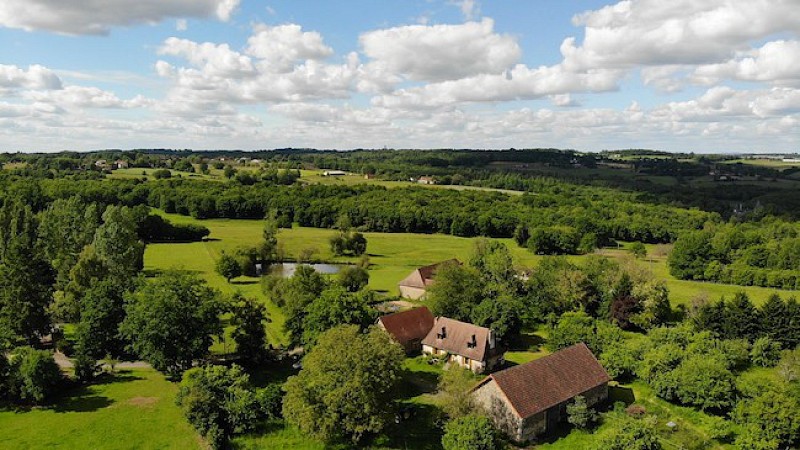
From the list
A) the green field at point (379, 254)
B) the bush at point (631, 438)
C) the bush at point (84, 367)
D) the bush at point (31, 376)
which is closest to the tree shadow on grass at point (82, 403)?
the bush at point (31, 376)

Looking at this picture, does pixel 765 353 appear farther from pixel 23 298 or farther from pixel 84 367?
pixel 23 298

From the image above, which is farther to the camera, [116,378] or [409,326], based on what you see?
[409,326]

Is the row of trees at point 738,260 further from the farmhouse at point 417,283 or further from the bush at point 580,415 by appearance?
the bush at point 580,415

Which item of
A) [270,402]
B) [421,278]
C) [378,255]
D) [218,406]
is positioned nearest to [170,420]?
[218,406]

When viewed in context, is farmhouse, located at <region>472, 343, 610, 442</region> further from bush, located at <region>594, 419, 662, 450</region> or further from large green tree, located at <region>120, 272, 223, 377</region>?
large green tree, located at <region>120, 272, 223, 377</region>

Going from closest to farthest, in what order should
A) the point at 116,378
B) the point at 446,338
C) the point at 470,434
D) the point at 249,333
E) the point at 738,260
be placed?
1. the point at 470,434
2. the point at 116,378
3. the point at 249,333
4. the point at 446,338
5. the point at 738,260

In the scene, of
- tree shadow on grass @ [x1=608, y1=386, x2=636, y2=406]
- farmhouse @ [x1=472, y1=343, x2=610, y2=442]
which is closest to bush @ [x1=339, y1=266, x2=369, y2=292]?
farmhouse @ [x1=472, y1=343, x2=610, y2=442]

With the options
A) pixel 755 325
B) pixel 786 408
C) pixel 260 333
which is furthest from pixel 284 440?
pixel 755 325
